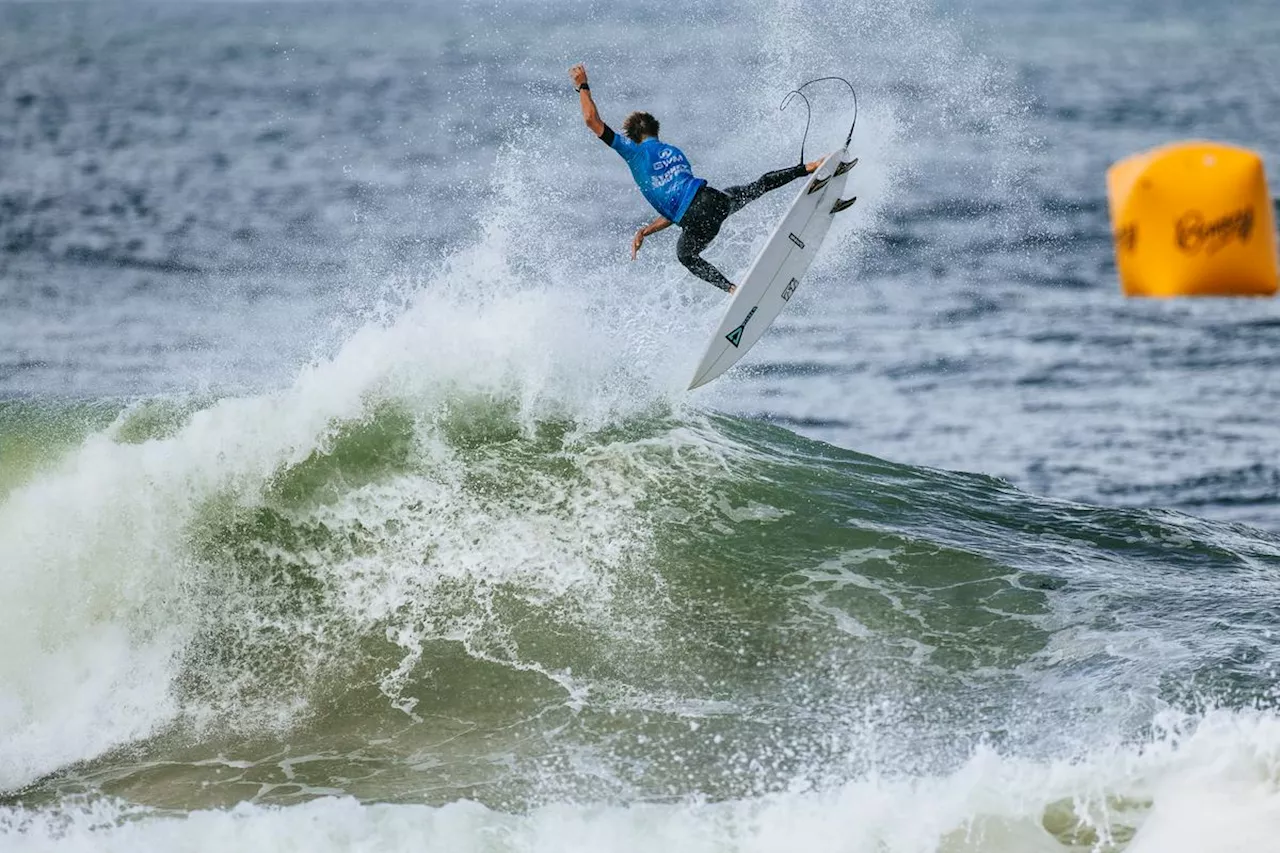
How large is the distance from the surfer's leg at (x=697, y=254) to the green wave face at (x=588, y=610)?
137 centimetres

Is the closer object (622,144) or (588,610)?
(588,610)

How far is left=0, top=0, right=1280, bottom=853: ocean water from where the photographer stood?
7.00 meters

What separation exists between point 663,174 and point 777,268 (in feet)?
3.77

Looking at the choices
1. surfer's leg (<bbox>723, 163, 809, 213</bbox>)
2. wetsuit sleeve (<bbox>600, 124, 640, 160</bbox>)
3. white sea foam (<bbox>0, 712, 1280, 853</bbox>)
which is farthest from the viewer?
surfer's leg (<bbox>723, 163, 809, 213</bbox>)

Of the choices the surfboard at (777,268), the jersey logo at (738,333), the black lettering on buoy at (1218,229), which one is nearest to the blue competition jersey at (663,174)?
the surfboard at (777,268)

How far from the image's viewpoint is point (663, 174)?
33.8 feet

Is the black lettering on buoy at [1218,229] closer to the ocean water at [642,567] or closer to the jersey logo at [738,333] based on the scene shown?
the ocean water at [642,567]

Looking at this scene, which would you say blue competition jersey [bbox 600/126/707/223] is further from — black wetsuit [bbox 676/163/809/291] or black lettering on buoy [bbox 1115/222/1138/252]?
black lettering on buoy [bbox 1115/222/1138/252]

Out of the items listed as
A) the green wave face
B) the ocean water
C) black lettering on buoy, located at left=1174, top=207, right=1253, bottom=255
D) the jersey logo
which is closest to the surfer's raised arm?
the jersey logo

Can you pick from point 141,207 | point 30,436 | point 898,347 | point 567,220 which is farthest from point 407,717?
point 141,207

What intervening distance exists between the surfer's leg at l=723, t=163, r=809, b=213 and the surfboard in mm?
450

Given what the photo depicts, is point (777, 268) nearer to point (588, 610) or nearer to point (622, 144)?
point (622, 144)

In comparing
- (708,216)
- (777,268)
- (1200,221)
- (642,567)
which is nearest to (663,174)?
(708,216)

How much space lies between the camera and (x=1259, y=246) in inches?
291
